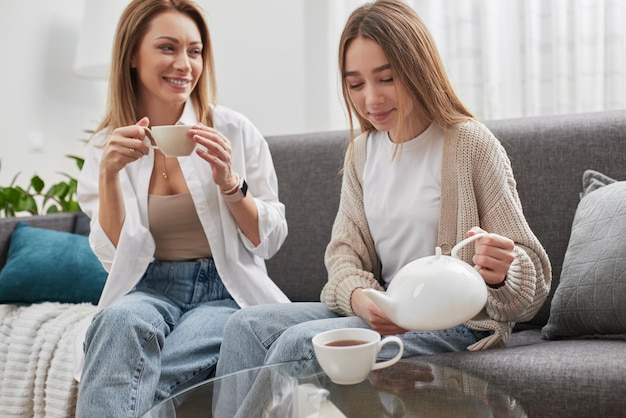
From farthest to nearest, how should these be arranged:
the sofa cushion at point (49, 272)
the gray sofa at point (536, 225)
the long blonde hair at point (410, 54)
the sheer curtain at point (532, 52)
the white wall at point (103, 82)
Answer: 1. the white wall at point (103, 82)
2. the sheer curtain at point (532, 52)
3. the sofa cushion at point (49, 272)
4. the long blonde hair at point (410, 54)
5. the gray sofa at point (536, 225)

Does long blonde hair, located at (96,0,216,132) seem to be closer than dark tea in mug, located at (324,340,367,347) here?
No

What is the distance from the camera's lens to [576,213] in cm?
169

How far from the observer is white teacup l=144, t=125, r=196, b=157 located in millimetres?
1436

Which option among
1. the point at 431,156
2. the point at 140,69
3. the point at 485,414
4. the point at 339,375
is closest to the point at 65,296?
the point at 140,69

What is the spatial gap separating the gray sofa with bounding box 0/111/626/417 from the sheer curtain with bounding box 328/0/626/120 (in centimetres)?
65

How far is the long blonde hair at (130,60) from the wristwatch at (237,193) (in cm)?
25

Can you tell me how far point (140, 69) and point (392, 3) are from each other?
0.64m

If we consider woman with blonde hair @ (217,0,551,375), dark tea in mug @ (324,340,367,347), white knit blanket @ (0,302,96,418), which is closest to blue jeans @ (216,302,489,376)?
woman with blonde hair @ (217,0,551,375)

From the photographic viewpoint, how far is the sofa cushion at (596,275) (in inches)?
57.6

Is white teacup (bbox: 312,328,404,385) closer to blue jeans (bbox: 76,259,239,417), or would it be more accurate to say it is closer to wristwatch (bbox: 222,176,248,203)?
blue jeans (bbox: 76,259,239,417)

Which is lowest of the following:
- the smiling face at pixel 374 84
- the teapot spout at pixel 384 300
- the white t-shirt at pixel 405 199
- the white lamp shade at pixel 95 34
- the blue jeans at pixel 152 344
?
the blue jeans at pixel 152 344

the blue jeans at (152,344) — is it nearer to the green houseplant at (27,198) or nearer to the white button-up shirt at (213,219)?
the white button-up shirt at (213,219)

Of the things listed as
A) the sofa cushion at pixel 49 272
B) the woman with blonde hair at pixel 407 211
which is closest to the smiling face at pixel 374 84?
the woman with blonde hair at pixel 407 211

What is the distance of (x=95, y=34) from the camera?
2914 mm
